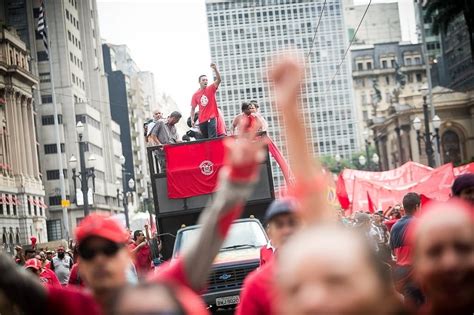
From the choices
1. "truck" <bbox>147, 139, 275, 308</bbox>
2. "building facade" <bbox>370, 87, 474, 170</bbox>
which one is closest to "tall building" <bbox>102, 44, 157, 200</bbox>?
"building facade" <bbox>370, 87, 474, 170</bbox>

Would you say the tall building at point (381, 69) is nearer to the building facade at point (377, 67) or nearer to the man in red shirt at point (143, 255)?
the building facade at point (377, 67)

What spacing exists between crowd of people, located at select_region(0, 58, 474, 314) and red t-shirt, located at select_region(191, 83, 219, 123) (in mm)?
13600

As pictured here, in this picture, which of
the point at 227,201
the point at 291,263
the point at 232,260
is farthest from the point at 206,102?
the point at 291,263

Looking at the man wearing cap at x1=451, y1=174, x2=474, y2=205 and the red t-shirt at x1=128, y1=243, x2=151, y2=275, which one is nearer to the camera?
the man wearing cap at x1=451, y1=174, x2=474, y2=205

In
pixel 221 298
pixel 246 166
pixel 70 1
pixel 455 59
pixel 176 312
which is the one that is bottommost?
pixel 221 298

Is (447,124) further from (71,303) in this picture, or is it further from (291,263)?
(291,263)

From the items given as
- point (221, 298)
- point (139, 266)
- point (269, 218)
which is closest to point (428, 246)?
point (269, 218)

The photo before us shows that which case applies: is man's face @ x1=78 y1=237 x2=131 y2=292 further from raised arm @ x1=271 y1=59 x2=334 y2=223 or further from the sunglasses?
raised arm @ x1=271 y1=59 x2=334 y2=223

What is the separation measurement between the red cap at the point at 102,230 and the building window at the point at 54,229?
100m

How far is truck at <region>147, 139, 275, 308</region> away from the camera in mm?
15500

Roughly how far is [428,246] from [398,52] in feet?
552

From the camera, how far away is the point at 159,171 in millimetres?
18453

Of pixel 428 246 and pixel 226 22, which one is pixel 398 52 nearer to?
pixel 226 22

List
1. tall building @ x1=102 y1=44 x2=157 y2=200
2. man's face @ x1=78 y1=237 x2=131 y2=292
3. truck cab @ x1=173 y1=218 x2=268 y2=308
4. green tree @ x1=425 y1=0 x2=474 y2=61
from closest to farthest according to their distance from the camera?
man's face @ x1=78 y1=237 x2=131 y2=292 → truck cab @ x1=173 y1=218 x2=268 y2=308 → green tree @ x1=425 y1=0 x2=474 y2=61 → tall building @ x1=102 y1=44 x2=157 y2=200
